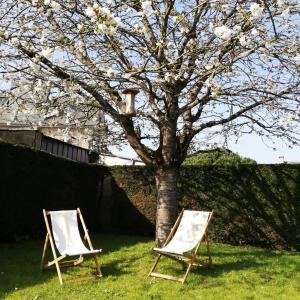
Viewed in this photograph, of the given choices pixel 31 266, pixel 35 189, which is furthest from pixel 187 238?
pixel 35 189

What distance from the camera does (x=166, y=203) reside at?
321 inches

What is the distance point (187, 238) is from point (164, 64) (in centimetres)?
291

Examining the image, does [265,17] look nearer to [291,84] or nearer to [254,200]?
[291,84]

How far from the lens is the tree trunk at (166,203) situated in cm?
816

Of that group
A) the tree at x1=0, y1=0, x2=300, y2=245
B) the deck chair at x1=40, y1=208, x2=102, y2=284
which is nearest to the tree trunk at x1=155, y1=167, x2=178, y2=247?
the tree at x1=0, y1=0, x2=300, y2=245

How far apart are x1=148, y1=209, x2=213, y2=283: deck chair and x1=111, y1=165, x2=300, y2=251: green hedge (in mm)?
3304

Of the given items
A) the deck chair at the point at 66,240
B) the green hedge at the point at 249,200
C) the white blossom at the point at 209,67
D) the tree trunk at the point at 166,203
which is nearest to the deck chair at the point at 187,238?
the tree trunk at the point at 166,203

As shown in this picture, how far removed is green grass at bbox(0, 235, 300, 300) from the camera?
575cm

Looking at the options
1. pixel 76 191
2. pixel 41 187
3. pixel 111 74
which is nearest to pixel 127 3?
pixel 111 74

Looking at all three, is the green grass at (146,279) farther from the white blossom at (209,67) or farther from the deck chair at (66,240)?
the white blossom at (209,67)

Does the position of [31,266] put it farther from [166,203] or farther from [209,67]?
[209,67]

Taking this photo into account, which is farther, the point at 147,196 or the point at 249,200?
the point at 147,196

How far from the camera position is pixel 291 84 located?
795 cm

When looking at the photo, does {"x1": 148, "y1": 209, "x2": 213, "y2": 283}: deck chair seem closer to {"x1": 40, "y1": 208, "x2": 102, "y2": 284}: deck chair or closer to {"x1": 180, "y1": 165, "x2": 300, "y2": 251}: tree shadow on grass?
{"x1": 40, "y1": 208, "x2": 102, "y2": 284}: deck chair
